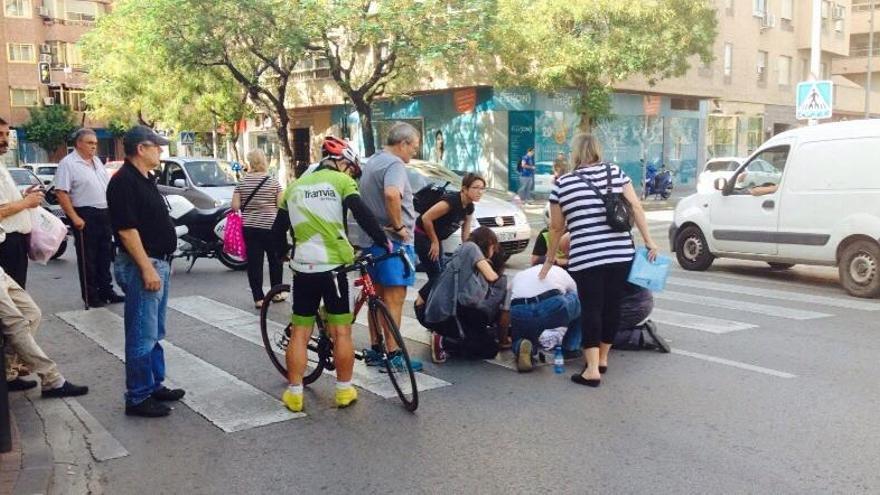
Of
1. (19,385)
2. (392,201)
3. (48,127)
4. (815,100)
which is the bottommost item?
(19,385)

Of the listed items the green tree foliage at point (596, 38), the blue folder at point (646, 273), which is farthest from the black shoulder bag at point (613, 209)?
the green tree foliage at point (596, 38)

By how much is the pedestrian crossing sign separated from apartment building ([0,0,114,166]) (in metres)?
46.7

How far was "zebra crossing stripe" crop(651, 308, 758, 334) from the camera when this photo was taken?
7.58m

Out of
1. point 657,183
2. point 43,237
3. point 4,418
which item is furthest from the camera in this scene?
point 657,183

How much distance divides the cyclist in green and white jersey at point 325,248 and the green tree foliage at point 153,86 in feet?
80.4

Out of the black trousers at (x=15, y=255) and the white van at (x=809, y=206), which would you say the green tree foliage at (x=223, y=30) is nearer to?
the white van at (x=809, y=206)

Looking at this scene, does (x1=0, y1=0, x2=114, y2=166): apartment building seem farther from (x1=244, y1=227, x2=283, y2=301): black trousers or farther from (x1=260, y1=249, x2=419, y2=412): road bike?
(x1=260, y1=249, x2=419, y2=412): road bike

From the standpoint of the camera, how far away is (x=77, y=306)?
361 inches

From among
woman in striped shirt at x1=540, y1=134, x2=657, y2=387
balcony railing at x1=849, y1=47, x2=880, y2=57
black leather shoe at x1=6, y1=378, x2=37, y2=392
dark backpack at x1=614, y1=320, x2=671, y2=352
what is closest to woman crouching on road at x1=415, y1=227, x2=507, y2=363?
woman in striped shirt at x1=540, y1=134, x2=657, y2=387

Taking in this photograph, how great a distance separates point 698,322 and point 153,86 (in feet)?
93.3

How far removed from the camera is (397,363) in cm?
554

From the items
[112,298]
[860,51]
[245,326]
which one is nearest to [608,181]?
[245,326]

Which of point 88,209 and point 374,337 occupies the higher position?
point 88,209

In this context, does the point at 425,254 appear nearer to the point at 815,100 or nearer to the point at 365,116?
the point at 815,100
